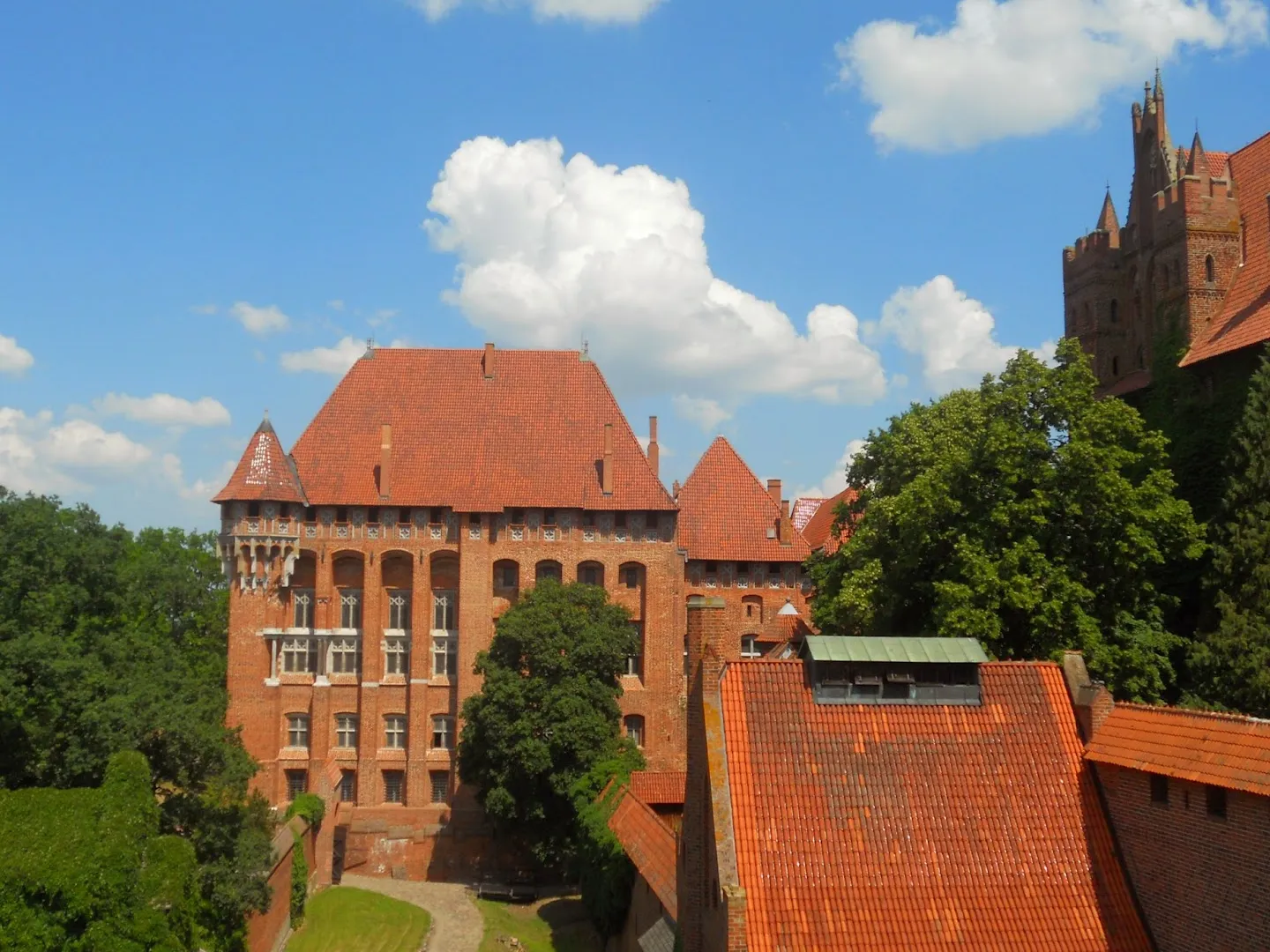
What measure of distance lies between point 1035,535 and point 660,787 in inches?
469

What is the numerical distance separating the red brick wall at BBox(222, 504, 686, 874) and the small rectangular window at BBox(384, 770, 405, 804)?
0.31 m

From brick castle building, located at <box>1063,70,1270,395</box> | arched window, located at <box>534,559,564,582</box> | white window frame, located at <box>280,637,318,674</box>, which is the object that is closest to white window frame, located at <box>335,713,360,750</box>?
white window frame, located at <box>280,637,318,674</box>

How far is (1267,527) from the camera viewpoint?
25359 mm

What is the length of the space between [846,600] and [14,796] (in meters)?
21.0

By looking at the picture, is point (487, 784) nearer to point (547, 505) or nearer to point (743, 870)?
point (547, 505)

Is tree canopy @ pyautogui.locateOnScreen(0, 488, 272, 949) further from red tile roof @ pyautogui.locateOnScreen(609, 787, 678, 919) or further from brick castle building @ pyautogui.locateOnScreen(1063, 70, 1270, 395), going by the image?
brick castle building @ pyautogui.locateOnScreen(1063, 70, 1270, 395)

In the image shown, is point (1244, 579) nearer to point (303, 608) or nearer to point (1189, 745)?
point (1189, 745)

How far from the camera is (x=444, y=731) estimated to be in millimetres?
47844

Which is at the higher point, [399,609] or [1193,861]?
[399,609]

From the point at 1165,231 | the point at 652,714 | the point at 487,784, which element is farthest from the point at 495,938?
the point at 1165,231

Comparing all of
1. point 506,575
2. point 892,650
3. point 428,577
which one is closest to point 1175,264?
point 892,650

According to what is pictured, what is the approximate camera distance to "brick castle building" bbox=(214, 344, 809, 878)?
47188 millimetres

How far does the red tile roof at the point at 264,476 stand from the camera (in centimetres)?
4719

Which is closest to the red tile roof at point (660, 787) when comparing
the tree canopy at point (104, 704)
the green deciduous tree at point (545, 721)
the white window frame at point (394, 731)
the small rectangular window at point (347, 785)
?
the green deciduous tree at point (545, 721)
